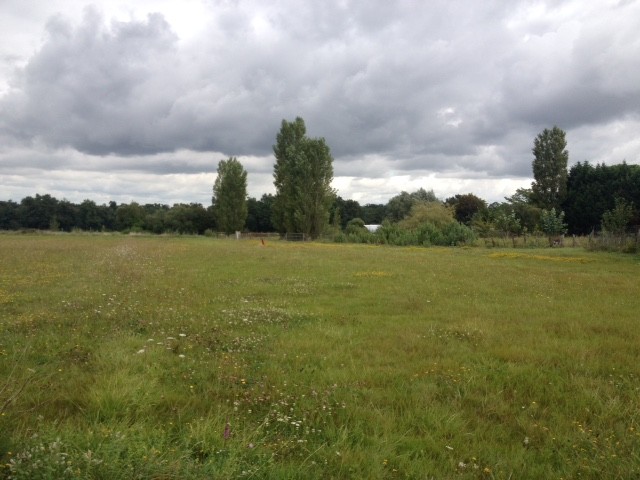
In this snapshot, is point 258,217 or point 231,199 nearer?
point 231,199

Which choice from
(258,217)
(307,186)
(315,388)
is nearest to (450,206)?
(307,186)

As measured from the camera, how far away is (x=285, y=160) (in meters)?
64.6

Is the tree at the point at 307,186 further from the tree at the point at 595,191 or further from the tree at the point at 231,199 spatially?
the tree at the point at 595,191

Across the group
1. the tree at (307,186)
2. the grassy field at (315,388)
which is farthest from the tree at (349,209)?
the grassy field at (315,388)

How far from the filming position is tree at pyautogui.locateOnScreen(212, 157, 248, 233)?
7288cm

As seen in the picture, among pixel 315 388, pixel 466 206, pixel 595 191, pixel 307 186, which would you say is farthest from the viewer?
pixel 466 206

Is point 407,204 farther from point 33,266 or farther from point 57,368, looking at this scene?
point 57,368

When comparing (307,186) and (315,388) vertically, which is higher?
(307,186)

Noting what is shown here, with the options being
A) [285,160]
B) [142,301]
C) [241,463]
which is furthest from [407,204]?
[241,463]

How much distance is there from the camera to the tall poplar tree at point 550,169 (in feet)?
225

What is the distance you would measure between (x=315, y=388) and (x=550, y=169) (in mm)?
72676

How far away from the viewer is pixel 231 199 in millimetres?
72938

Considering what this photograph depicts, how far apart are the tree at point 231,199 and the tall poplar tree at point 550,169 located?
142 ft

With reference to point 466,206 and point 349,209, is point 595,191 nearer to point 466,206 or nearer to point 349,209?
point 466,206
